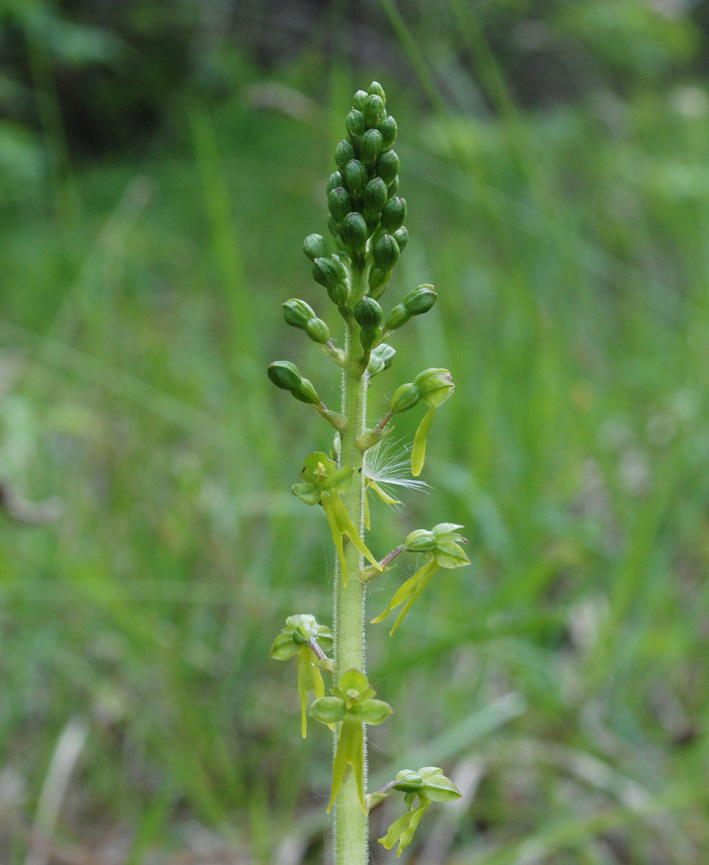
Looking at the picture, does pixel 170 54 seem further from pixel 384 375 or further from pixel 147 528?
pixel 147 528

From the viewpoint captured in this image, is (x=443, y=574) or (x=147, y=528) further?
(x=147, y=528)

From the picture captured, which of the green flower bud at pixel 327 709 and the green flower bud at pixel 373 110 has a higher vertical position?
the green flower bud at pixel 373 110

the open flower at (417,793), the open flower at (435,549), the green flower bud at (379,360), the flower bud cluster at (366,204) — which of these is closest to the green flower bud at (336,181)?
the flower bud cluster at (366,204)

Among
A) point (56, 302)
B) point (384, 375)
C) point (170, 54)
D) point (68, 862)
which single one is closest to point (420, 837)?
point (68, 862)

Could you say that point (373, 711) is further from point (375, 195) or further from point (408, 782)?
point (375, 195)

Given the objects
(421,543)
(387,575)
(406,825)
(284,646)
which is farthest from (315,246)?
(387,575)

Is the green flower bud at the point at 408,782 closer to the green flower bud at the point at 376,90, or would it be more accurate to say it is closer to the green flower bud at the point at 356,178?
the green flower bud at the point at 356,178
